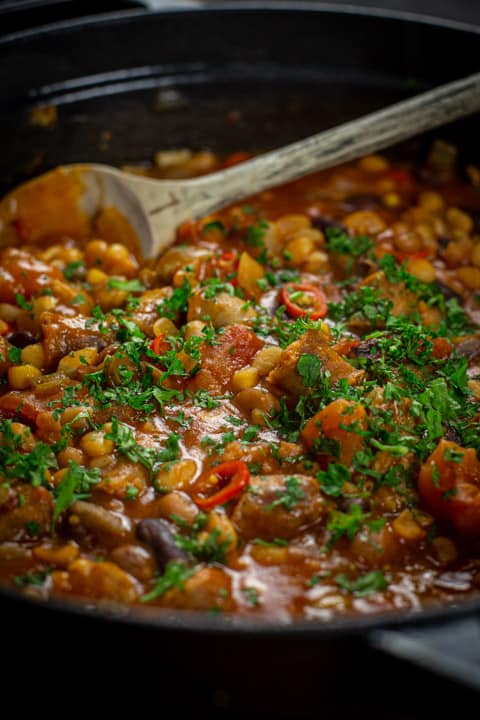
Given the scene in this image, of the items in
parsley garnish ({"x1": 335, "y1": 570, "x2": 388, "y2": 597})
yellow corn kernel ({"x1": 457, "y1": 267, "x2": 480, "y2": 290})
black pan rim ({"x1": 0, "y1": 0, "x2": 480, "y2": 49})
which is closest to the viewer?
parsley garnish ({"x1": 335, "y1": 570, "x2": 388, "y2": 597})

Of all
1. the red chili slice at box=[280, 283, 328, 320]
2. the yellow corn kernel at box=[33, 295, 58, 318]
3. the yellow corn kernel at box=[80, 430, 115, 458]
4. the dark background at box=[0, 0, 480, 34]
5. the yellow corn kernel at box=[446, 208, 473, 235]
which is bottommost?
the yellow corn kernel at box=[80, 430, 115, 458]

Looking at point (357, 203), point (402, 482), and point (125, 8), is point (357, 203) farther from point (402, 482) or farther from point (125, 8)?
point (402, 482)

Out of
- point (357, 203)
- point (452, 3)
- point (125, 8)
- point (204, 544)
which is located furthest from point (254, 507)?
point (452, 3)

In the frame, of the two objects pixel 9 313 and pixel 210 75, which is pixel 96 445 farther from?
pixel 210 75

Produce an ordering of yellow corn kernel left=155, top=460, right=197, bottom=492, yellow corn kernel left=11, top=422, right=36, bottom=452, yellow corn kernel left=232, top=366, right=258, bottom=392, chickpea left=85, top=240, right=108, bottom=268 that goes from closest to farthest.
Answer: yellow corn kernel left=155, top=460, right=197, bottom=492 < yellow corn kernel left=11, top=422, right=36, bottom=452 < yellow corn kernel left=232, top=366, right=258, bottom=392 < chickpea left=85, top=240, right=108, bottom=268

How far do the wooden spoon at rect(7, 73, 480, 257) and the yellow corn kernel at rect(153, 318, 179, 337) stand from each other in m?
0.90

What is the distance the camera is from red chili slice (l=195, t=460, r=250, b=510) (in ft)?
10.6

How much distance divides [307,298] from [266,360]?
0.66 metres

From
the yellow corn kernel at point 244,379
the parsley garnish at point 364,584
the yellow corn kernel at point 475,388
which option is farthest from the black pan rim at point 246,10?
the parsley garnish at point 364,584

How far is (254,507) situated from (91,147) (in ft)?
10.7

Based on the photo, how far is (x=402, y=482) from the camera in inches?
130

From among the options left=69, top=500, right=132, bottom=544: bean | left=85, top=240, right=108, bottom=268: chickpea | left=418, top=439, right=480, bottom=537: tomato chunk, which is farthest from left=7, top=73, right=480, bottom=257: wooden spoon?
left=418, top=439, right=480, bottom=537: tomato chunk

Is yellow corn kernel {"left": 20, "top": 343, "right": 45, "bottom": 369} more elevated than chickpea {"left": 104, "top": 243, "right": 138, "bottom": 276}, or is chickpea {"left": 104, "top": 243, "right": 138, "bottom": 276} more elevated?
chickpea {"left": 104, "top": 243, "right": 138, "bottom": 276}

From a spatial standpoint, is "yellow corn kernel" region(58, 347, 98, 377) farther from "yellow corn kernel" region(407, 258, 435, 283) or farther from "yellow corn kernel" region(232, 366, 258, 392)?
"yellow corn kernel" region(407, 258, 435, 283)
